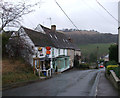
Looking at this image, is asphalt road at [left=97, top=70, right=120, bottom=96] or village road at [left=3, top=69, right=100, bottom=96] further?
village road at [left=3, top=69, right=100, bottom=96]

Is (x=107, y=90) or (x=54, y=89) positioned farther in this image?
(x=54, y=89)

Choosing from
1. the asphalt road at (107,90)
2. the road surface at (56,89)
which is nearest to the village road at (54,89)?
the road surface at (56,89)

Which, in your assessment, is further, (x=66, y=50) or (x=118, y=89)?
(x=66, y=50)

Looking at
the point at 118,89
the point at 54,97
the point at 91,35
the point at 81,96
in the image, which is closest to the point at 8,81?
the point at 54,97

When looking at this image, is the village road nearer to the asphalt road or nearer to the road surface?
the road surface

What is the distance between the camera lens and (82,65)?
51.2 metres

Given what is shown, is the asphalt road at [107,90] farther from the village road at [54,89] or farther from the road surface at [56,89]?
the village road at [54,89]

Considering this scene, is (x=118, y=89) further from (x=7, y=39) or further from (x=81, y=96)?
(x=7, y=39)

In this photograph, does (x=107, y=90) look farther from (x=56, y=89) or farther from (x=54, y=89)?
(x=54, y=89)

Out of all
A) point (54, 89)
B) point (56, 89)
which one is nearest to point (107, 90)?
point (56, 89)

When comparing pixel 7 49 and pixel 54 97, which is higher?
pixel 7 49

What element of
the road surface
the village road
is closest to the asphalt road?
the road surface

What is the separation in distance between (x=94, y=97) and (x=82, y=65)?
139ft

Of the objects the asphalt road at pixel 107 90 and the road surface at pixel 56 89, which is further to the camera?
the road surface at pixel 56 89
